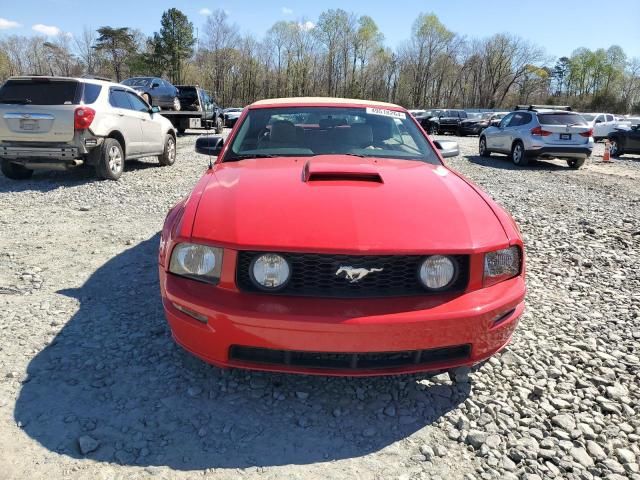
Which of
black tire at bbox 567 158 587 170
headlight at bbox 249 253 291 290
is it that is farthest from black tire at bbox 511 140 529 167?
headlight at bbox 249 253 291 290

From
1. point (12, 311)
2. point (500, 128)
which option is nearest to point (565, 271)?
point (12, 311)

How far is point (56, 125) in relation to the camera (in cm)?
711

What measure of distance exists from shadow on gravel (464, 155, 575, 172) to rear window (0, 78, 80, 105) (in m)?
9.98

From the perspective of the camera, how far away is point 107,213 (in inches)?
235

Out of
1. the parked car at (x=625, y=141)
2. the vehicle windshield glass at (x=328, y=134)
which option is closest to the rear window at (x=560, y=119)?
the parked car at (x=625, y=141)

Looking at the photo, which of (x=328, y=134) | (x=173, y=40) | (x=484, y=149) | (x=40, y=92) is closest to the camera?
(x=328, y=134)

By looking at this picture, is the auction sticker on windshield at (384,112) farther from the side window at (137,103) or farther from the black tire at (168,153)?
the black tire at (168,153)

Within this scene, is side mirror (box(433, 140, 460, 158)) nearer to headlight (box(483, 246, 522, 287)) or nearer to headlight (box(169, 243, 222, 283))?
headlight (box(483, 246, 522, 287))

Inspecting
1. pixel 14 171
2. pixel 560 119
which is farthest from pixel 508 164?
pixel 14 171

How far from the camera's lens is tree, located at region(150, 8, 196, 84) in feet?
174

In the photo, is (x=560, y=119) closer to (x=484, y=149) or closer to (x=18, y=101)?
(x=484, y=149)

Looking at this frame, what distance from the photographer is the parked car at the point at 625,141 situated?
639 inches

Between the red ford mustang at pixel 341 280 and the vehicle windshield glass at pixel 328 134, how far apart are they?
98cm

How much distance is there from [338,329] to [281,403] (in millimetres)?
650
